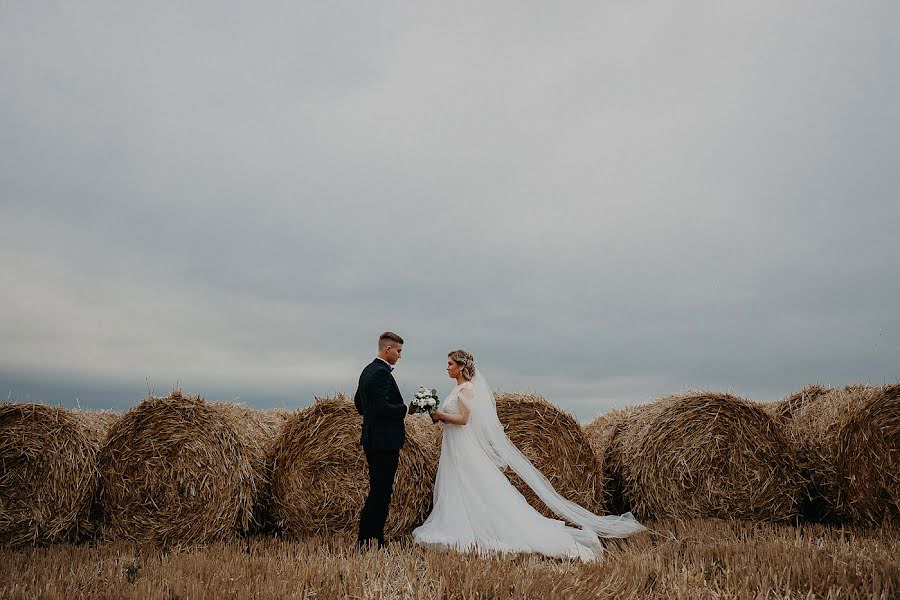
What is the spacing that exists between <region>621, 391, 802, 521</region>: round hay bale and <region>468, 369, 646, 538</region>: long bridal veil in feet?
2.33

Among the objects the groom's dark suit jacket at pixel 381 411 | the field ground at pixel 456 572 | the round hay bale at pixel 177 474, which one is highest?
the groom's dark suit jacket at pixel 381 411

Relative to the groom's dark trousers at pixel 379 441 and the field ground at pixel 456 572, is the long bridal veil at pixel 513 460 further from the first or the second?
the groom's dark trousers at pixel 379 441

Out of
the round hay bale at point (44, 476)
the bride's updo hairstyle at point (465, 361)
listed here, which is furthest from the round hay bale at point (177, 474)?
the bride's updo hairstyle at point (465, 361)

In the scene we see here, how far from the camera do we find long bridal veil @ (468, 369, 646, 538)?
6777 mm

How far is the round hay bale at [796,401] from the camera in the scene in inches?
365

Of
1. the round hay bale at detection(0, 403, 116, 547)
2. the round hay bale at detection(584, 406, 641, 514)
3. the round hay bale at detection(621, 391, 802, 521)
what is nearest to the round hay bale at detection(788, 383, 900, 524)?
the round hay bale at detection(621, 391, 802, 521)

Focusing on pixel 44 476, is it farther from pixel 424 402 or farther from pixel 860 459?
pixel 860 459

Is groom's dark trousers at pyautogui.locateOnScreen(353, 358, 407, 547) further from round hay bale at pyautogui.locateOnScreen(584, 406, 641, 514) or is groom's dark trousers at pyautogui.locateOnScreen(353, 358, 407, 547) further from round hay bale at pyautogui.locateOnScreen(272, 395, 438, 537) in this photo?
round hay bale at pyautogui.locateOnScreen(584, 406, 641, 514)

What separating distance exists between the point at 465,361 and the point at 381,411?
1.24m

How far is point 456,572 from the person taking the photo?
456 centimetres

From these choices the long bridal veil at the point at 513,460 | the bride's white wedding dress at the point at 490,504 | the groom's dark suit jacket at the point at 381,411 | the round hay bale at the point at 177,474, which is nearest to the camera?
the groom's dark suit jacket at the point at 381,411

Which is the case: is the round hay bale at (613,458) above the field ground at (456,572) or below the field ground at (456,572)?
above

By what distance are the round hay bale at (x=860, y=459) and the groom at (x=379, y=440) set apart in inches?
192

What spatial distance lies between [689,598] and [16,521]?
20.0 feet
